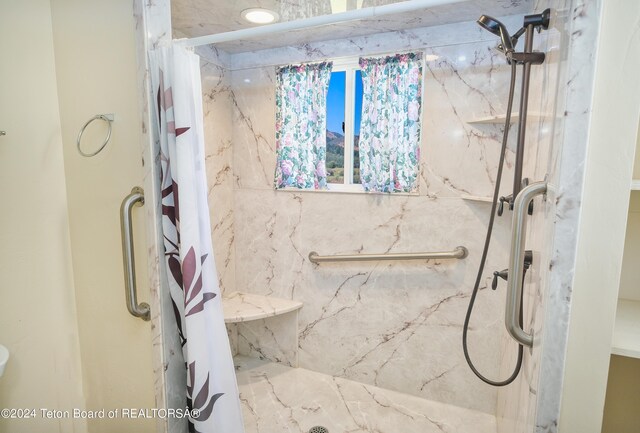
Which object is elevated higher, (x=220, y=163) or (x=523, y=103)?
(x=523, y=103)

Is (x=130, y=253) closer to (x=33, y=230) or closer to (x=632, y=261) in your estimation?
(x=33, y=230)

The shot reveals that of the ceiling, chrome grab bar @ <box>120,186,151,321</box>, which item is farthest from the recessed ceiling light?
chrome grab bar @ <box>120,186,151,321</box>

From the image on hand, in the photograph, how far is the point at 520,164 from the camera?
134cm

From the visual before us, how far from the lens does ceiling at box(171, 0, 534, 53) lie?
1478mm

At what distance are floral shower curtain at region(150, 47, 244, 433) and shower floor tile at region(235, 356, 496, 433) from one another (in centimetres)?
78

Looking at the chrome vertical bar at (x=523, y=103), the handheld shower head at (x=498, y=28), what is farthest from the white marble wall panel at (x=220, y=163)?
A: the chrome vertical bar at (x=523, y=103)

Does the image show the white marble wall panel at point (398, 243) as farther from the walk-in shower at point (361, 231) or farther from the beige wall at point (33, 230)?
the beige wall at point (33, 230)

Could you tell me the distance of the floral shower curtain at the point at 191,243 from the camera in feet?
3.78

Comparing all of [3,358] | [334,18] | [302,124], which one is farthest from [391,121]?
[3,358]

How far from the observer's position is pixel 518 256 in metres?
0.98

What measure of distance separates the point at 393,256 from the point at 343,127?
908 mm

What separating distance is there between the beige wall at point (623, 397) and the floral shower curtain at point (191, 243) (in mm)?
1305

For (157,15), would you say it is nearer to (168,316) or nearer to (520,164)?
(168,316)

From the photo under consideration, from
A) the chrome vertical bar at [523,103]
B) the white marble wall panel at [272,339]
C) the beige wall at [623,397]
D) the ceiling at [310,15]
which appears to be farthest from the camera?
the white marble wall panel at [272,339]
